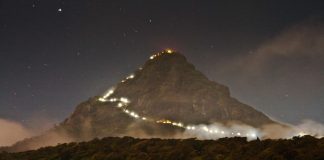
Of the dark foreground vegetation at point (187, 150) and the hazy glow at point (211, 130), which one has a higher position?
the hazy glow at point (211, 130)

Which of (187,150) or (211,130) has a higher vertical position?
(211,130)

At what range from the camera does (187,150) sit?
2733 centimetres

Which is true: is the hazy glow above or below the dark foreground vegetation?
above

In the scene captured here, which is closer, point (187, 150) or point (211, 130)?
point (187, 150)

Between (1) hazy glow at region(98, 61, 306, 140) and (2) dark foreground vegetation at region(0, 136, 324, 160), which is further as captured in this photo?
(1) hazy glow at region(98, 61, 306, 140)

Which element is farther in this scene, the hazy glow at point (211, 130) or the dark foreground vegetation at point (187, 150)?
the hazy glow at point (211, 130)

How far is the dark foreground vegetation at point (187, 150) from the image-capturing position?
2247cm

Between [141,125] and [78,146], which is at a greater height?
[141,125]

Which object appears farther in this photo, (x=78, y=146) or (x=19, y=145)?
(x=19, y=145)

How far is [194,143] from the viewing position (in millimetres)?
29500

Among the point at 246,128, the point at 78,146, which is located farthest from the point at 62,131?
the point at 78,146

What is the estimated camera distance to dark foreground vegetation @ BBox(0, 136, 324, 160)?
73.7 ft

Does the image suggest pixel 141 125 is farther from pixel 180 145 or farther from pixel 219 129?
pixel 180 145

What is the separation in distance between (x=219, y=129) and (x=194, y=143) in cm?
15019
